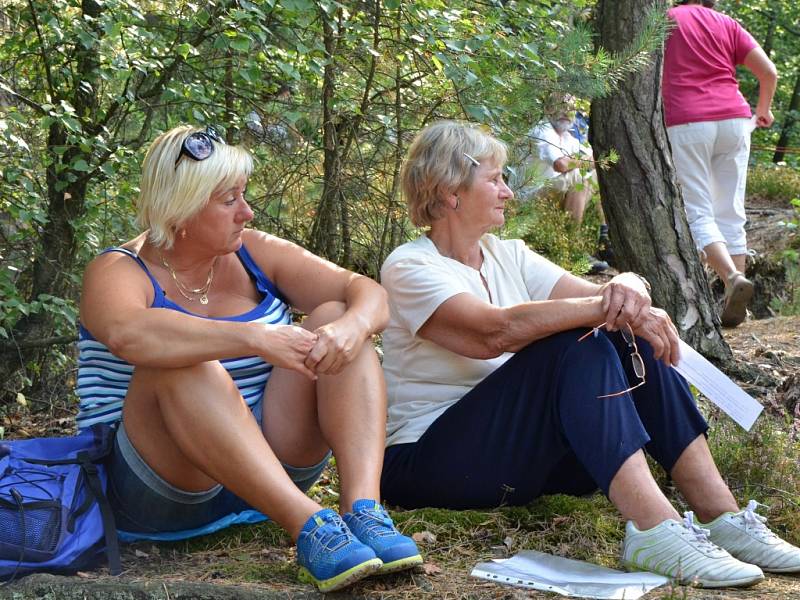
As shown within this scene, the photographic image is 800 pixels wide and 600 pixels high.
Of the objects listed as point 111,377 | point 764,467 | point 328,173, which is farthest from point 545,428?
point 328,173

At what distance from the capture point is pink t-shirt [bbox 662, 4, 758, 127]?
6.14m

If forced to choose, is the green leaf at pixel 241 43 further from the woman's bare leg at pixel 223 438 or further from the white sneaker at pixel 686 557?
the white sneaker at pixel 686 557

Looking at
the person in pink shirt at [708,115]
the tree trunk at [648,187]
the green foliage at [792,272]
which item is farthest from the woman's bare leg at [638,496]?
the green foliage at [792,272]

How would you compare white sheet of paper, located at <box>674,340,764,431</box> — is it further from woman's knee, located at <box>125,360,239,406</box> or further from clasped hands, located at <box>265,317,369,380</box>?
woman's knee, located at <box>125,360,239,406</box>

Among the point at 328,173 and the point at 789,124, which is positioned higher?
the point at 328,173

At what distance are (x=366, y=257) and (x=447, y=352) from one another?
177cm

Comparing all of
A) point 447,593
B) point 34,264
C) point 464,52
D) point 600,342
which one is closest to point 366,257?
point 464,52

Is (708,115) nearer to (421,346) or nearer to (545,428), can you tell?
(421,346)

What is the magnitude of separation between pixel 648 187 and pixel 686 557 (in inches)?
101

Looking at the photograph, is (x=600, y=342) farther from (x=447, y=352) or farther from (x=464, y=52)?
(x=464, y=52)

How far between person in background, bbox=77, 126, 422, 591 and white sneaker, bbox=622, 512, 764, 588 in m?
0.61

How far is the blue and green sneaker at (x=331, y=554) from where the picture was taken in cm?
238

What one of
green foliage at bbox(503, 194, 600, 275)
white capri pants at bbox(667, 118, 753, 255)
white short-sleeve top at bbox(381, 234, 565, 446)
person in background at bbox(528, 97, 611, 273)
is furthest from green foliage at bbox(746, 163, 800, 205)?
white short-sleeve top at bbox(381, 234, 565, 446)

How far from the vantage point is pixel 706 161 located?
628cm
